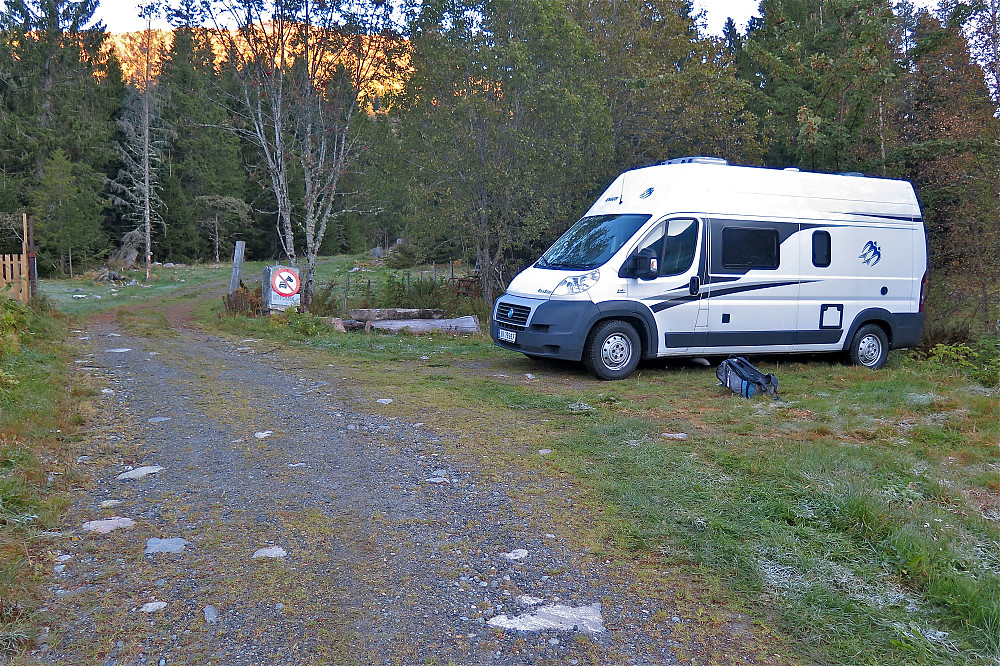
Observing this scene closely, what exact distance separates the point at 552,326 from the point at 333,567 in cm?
614

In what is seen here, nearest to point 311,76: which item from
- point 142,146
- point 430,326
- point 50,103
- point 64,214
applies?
point 430,326

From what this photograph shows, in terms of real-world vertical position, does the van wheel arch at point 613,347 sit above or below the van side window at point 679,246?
below

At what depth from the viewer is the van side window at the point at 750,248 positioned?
1058 cm

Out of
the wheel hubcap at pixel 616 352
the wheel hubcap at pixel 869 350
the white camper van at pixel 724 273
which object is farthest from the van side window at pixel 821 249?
the wheel hubcap at pixel 616 352

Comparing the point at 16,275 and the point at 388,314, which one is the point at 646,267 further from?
the point at 16,275

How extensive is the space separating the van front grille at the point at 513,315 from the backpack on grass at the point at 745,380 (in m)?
2.60

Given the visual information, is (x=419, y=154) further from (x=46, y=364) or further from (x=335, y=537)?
(x=335, y=537)

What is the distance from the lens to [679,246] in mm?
10266

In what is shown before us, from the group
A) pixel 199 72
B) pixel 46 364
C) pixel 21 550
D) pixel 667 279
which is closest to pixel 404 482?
pixel 21 550

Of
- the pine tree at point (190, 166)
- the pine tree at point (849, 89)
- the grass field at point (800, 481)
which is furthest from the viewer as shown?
the pine tree at point (190, 166)

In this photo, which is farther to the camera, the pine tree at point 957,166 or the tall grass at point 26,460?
the pine tree at point 957,166

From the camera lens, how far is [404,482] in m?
5.26

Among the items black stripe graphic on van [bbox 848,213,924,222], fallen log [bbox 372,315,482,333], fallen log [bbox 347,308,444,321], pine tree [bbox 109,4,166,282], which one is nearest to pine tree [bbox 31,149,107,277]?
pine tree [bbox 109,4,166,282]

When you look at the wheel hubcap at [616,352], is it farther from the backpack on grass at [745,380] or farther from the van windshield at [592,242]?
the backpack on grass at [745,380]
